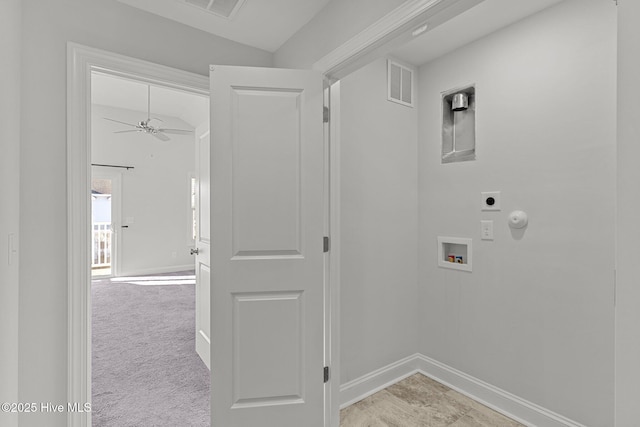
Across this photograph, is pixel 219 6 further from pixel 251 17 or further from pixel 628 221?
pixel 628 221

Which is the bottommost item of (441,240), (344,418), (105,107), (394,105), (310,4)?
(344,418)

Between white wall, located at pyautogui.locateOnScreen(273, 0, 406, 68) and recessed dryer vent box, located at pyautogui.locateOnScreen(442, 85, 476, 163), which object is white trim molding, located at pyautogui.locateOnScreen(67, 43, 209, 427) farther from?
recessed dryer vent box, located at pyautogui.locateOnScreen(442, 85, 476, 163)

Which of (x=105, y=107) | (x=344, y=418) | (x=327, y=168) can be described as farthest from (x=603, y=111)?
(x=105, y=107)

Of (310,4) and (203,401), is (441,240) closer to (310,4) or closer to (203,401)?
(310,4)

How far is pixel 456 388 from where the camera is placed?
236 cm

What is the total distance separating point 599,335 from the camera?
171cm

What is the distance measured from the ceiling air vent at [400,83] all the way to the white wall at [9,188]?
2174 mm

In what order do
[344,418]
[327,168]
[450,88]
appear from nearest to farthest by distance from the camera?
[327,168] → [344,418] → [450,88]

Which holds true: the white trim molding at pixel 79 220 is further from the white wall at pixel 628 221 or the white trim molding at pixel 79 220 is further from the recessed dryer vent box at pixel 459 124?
the recessed dryer vent box at pixel 459 124

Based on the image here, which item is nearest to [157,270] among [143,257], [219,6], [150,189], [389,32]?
[143,257]

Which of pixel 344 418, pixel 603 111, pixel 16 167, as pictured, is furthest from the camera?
pixel 344 418

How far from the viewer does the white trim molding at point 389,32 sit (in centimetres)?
122

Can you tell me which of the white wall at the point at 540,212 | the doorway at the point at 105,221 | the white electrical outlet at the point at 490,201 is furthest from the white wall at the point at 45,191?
the doorway at the point at 105,221

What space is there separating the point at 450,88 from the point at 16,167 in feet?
8.93
